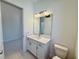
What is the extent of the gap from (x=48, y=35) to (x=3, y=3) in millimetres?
2131

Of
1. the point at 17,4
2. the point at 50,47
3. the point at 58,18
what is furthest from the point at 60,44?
the point at 17,4

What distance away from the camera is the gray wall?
279 centimetres

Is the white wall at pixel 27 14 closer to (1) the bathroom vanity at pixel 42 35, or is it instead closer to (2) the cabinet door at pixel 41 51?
(1) the bathroom vanity at pixel 42 35

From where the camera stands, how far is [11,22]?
10.1ft

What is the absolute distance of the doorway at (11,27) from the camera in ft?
9.25

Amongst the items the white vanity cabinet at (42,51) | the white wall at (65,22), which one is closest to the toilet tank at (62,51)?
the white wall at (65,22)

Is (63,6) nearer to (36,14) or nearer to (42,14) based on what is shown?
(42,14)

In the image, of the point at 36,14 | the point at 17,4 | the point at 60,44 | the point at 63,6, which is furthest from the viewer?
the point at 36,14

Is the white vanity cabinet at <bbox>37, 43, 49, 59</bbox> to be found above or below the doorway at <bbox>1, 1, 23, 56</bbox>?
below

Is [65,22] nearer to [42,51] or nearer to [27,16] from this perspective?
[42,51]

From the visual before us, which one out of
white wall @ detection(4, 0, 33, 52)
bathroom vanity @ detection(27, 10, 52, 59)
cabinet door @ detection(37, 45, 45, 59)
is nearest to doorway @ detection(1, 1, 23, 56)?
white wall @ detection(4, 0, 33, 52)

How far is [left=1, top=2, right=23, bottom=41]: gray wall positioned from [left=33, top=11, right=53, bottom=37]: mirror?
0.75 m

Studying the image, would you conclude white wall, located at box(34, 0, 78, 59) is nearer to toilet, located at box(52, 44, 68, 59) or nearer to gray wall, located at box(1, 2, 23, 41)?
toilet, located at box(52, 44, 68, 59)

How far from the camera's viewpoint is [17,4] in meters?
3.18
